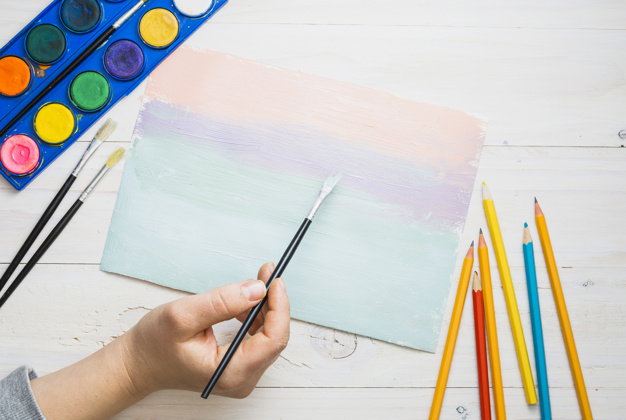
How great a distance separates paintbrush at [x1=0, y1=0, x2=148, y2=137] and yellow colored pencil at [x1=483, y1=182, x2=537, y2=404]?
590 millimetres

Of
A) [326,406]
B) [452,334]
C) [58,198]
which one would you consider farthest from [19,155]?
[452,334]

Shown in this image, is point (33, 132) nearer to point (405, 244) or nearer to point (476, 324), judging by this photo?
point (405, 244)

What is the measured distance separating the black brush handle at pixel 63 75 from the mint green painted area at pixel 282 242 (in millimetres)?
154

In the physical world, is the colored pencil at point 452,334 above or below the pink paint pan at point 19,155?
above

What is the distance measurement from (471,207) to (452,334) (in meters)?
0.19

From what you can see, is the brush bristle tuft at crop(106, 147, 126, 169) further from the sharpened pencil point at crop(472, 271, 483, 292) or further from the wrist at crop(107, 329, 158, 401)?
the sharpened pencil point at crop(472, 271, 483, 292)

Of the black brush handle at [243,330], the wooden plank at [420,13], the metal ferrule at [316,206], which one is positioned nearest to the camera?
the black brush handle at [243,330]

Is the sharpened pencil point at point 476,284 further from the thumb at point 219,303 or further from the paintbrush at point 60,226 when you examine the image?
the paintbrush at point 60,226

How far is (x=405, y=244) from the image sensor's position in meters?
0.70

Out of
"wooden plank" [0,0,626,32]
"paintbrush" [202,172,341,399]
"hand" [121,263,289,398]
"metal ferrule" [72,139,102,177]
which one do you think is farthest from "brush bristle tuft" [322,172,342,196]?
"metal ferrule" [72,139,102,177]

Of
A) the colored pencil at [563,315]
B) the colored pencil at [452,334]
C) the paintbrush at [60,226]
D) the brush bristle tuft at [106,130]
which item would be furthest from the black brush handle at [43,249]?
the colored pencil at [563,315]

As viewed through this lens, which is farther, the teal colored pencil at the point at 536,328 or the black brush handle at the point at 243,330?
the teal colored pencil at the point at 536,328

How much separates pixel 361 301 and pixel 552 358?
11.7 inches

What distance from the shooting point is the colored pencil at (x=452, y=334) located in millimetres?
679
